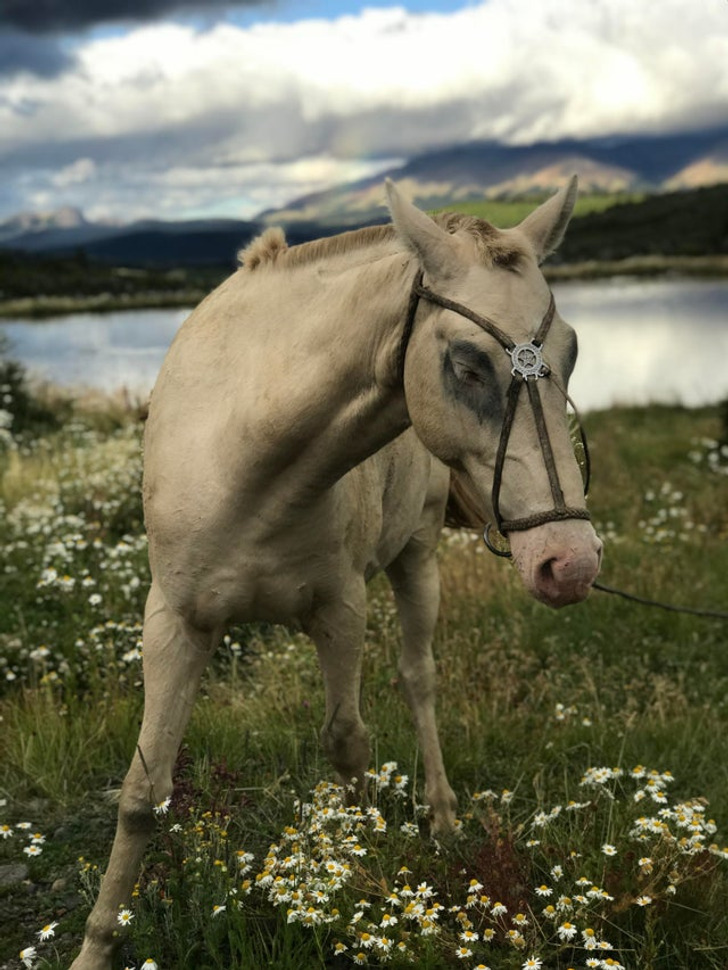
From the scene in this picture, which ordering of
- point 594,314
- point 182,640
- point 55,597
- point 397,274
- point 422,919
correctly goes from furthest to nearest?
point 594,314
point 55,597
point 182,640
point 422,919
point 397,274

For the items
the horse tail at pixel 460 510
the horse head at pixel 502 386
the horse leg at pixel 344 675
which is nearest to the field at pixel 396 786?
the horse leg at pixel 344 675

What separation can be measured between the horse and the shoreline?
29.3 metres

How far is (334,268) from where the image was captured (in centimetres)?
306

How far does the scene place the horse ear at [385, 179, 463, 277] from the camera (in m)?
2.48

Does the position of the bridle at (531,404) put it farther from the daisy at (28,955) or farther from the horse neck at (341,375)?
the daisy at (28,955)

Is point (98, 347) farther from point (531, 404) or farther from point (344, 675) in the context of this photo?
point (531, 404)

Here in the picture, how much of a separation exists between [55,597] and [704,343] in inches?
1227

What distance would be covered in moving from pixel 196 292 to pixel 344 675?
3386cm

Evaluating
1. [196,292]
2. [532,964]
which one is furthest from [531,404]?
[196,292]

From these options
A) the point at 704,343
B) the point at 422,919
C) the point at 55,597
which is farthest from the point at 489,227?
the point at 704,343

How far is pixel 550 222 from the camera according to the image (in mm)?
2727

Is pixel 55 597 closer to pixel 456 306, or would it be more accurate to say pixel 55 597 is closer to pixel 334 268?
pixel 334 268

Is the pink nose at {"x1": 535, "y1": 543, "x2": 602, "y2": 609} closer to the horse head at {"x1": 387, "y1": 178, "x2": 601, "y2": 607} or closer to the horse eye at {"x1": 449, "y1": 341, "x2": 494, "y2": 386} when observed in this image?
the horse head at {"x1": 387, "y1": 178, "x2": 601, "y2": 607}

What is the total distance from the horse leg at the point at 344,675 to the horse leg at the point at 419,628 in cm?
72
